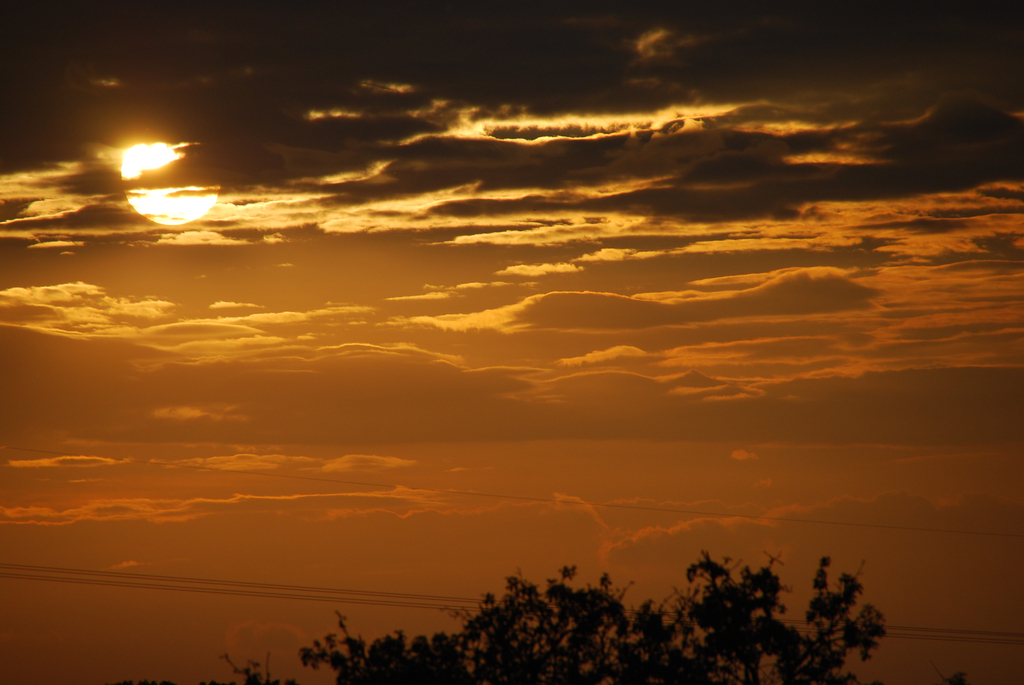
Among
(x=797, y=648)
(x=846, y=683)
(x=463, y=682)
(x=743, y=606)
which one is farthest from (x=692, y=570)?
(x=463, y=682)

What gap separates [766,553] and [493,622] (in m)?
13.7

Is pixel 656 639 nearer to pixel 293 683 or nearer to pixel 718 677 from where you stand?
pixel 718 677

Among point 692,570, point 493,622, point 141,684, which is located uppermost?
point 692,570

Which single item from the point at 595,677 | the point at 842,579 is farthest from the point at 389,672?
the point at 842,579

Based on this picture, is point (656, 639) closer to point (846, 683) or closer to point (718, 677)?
point (718, 677)

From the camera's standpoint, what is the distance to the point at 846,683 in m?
41.6

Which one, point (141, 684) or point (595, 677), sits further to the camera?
point (141, 684)

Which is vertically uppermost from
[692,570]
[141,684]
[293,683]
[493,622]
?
[692,570]

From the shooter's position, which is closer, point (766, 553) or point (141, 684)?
point (766, 553)

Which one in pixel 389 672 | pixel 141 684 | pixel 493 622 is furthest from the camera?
pixel 141 684

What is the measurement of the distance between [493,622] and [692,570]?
9.74 m

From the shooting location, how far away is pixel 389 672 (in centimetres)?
4003

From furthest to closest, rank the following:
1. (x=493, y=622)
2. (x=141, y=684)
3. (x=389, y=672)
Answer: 1. (x=141, y=684)
2. (x=493, y=622)
3. (x=389, y=672)

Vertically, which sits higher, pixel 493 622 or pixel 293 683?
pixel 493 622
